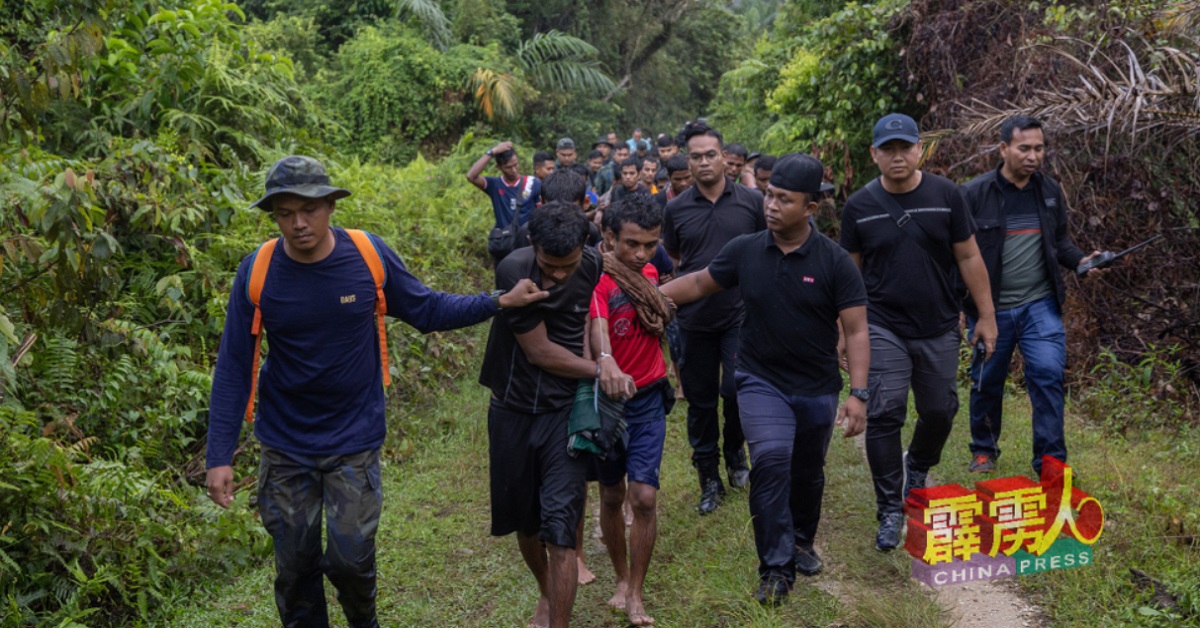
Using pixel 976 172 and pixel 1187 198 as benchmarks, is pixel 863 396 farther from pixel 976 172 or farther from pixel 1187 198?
pixel 976 172

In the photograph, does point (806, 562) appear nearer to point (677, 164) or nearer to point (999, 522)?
point (999, 522)

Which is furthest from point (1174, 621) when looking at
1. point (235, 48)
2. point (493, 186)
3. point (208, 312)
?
point (235, 48)

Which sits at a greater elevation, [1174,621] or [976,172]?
[976,172]

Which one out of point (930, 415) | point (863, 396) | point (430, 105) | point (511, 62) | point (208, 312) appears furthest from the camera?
point (511, 62)

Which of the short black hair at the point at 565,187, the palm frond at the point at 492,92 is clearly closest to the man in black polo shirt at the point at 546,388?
the short black hair at the point at 565,187

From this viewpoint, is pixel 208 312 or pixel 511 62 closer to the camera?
pixel 208 312

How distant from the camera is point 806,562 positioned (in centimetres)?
576

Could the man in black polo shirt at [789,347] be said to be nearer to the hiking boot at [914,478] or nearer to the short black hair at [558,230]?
the short black hair at [558,230]

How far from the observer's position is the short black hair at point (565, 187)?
666 cm

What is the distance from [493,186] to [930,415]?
587 centimetres

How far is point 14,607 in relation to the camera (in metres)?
4.96

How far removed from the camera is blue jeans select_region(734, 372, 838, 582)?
5.24m

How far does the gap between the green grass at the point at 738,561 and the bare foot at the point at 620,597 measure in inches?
3.0

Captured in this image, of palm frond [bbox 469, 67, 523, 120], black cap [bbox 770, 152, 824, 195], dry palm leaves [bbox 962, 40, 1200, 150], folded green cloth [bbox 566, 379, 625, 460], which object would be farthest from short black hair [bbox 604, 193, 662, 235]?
palm frond [bbox 469, 67, 523, 120]
